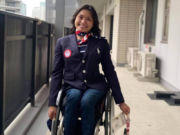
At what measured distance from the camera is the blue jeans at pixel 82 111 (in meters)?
1.38

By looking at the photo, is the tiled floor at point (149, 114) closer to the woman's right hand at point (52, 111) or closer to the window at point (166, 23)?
the woman's right hand at point (52, 111)

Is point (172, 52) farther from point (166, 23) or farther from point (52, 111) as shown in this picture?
point (52, 111)

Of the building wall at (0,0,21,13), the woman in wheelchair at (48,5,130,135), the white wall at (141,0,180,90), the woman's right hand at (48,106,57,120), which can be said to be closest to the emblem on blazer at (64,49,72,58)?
the woman in wheelchair at (48,5,130,135)

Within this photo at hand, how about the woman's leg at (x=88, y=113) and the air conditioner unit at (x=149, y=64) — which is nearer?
the woman's leg at (x=88, y=113)

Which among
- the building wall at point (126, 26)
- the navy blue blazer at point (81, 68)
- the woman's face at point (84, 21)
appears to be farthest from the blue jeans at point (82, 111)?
the building wall at point (126, 26)

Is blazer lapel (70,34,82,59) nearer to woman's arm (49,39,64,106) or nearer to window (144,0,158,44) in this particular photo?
woman's arm (49,39,64,106)

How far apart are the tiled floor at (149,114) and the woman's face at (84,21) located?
1.07 meters

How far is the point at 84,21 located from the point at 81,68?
13.4 inches

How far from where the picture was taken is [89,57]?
4.98 feet

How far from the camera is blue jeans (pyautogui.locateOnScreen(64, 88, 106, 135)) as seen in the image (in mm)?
1379

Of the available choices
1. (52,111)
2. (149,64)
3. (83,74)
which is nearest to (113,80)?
(83,74)

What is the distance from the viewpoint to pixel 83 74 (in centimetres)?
151

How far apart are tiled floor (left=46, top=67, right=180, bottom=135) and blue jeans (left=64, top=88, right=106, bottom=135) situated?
0.81m

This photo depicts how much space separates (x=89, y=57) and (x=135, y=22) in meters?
6.11
